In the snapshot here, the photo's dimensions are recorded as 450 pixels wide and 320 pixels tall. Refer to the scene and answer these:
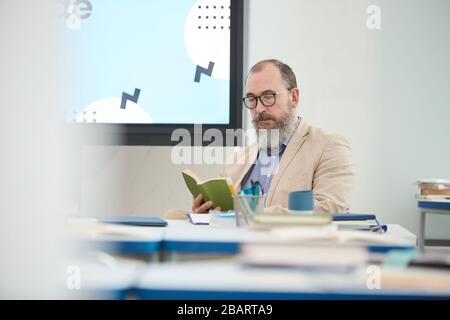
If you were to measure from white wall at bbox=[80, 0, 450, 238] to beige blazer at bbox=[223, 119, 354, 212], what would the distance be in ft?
2.62

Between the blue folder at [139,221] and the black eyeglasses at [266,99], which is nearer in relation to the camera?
the blue folder at [139,221]

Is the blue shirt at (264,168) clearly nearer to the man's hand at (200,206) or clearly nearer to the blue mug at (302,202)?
the man's hand at (200,206)

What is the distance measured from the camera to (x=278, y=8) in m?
2.83

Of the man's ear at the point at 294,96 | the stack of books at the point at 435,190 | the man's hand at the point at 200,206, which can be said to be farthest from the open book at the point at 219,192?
the stack of books at the point at 435,190

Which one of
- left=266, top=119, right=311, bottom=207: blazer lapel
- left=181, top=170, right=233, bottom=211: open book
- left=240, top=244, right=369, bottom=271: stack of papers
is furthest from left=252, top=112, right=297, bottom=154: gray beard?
left=240, top=244, right=369, bottom=271: stack of papers

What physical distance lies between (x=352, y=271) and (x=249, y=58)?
2.38 meters

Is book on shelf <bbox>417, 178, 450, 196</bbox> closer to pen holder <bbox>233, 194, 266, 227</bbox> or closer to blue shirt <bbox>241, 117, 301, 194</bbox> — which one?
blue shirt <bbox>241, 117, 301, 194</bbox>

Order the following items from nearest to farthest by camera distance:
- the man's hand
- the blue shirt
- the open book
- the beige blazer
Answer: the open book < the man's hand < the beige blazer < the blue shirt

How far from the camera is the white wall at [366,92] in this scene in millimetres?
2812

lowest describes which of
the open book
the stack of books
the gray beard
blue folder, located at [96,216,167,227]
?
the stack of books

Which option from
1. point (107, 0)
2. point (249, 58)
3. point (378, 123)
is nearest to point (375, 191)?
point (378, 123)

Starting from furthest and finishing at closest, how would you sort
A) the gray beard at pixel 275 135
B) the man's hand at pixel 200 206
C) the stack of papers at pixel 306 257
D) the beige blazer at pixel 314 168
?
1. the gray beard at pixel 275 135
2. the beige blazer at pixel 314 168
3. the man's hand at pixel 200 206
4. the stack of papers at pixel 306 257

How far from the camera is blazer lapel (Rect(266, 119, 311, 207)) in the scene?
2008mm

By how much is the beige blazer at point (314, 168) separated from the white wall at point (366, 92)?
80 cm
